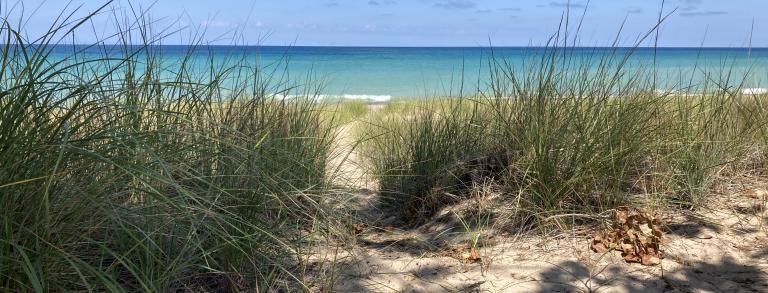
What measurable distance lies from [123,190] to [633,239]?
227cm

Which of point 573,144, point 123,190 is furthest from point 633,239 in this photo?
point 123,190

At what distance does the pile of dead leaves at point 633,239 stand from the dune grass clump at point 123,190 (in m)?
1.44

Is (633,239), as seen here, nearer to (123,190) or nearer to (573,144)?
(573,144)

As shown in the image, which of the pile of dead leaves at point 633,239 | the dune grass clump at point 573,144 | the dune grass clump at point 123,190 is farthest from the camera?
the dune grass clump at point 573,144

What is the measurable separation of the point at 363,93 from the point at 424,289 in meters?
18.6

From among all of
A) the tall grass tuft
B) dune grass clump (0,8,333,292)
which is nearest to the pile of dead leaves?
the tall grass tuft

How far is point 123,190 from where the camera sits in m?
2.27

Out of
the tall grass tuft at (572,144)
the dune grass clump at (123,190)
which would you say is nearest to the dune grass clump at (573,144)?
the tall grass tuft at (572,144)

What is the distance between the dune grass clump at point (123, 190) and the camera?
1948 mm

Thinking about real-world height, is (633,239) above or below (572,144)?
below

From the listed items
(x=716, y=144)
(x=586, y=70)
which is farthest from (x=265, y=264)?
(x=716, y=144)

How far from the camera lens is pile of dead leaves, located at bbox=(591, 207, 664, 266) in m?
3.05

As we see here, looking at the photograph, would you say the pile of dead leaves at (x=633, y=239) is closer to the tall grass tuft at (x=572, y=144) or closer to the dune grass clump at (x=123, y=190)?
the tall grass tuft at (x=572, y=144)

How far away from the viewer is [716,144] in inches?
152
